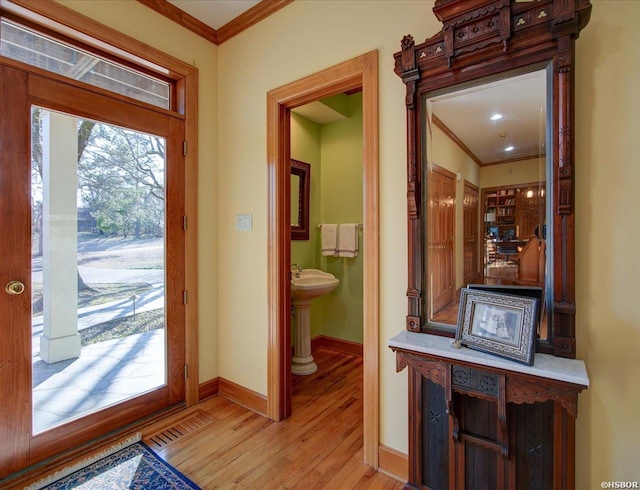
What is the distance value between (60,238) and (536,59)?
2.59 metres

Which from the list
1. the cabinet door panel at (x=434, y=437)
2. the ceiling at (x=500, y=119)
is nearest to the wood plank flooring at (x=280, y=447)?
the cabinet door panel at (x=434, y=437)

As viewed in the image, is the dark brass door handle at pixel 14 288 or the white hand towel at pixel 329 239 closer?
the dark brass door handle at pixel 14 288

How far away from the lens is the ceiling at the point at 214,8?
7.47ft

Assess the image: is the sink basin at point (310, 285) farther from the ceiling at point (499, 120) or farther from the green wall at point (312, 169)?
the ceiling at point (499, 120)

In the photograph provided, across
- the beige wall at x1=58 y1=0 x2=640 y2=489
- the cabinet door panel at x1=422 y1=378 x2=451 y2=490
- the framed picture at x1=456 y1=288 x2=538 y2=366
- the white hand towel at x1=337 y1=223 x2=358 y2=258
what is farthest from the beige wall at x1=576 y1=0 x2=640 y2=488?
the white hand towel at x1=337 y1=223 x2=358 y2=258

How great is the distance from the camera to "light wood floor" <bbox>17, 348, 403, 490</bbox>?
5.67ft

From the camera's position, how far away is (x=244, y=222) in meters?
2.51

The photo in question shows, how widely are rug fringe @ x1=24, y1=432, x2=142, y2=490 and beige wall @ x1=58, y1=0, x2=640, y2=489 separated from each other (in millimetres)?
687

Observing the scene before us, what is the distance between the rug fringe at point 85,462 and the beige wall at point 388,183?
69 centimetres

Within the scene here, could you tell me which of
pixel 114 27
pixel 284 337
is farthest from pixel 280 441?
pixel 114 27

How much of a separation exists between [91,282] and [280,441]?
1.57m

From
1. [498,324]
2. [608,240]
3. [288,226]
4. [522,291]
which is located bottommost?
[498,324]

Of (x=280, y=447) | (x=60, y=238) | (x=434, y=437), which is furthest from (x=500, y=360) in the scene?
(x=60, y=238)

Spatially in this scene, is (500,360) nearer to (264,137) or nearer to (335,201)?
(264,137)
